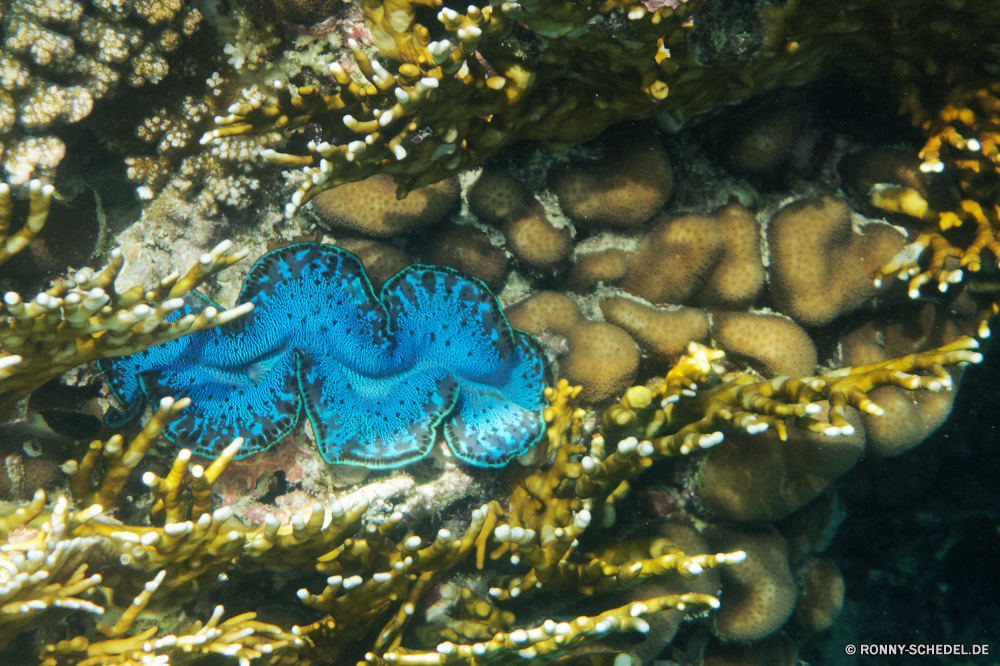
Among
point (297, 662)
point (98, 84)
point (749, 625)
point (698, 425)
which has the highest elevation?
point (98, 84)

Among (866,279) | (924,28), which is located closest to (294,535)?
(866,279)

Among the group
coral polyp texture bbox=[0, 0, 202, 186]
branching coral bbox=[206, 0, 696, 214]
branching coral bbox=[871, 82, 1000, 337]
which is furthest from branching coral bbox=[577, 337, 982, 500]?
coral polyp texture bbox=[0, 0, 202, 186]

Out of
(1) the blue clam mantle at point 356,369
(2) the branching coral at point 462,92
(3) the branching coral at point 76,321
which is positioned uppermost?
(2) the branching coral at point 462,92

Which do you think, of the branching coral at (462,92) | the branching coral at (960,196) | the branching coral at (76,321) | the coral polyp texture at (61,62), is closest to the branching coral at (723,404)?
the branching coral at (960,196)

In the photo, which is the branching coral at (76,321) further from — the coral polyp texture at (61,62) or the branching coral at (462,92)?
the branching coral at (462,92)

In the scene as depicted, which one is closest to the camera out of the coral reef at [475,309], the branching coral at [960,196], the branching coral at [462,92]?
the branching coral at [462,92]

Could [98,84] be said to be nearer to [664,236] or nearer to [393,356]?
[393,356]
